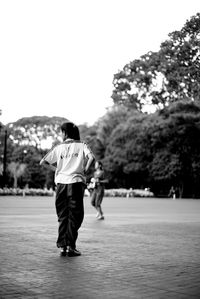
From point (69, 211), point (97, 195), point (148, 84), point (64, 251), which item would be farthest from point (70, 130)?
point (148, 84)

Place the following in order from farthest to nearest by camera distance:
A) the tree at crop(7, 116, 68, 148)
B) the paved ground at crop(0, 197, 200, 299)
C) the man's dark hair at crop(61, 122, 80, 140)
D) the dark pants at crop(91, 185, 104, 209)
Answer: the tree at crop(7, 116, 68, 148), the dark pants at crop(91, 185, 104, 209), the man's dark hair at crop(61, 122, 80, 140), the paved ground at crop(0, 197, 200, 299)

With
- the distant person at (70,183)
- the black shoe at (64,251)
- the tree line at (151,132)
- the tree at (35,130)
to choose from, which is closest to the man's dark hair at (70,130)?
the distant person at (70,183)

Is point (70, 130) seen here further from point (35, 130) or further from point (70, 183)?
point (35, 130)

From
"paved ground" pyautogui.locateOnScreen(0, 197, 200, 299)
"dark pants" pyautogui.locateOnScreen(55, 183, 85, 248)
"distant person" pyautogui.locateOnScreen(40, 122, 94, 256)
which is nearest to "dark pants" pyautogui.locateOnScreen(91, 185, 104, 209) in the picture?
"paved ground" pyautogui.locateOnScreen(0, 197, 200, 299)

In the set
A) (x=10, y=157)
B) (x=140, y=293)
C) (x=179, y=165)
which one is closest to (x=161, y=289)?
(x=140, y=293)

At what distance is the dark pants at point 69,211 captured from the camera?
7.34m

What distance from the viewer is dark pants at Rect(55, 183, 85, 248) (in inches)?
289

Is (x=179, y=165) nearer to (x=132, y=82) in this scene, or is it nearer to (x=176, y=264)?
(x=132, y=82)

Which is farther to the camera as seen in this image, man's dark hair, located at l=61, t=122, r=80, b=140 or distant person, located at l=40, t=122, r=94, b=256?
man's dark hair, located at l=61, t=122, r=80, b=140

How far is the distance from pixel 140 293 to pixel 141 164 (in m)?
51.0

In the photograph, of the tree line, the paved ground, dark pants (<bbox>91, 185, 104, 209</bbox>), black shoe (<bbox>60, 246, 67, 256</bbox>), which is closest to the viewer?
the paved ground

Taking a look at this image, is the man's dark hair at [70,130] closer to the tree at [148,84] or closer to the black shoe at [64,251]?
the black shoe at [64,251]

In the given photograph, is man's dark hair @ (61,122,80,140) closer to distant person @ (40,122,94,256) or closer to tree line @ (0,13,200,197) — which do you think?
distant person @ (40,122,94,256)

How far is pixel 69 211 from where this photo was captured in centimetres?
746
